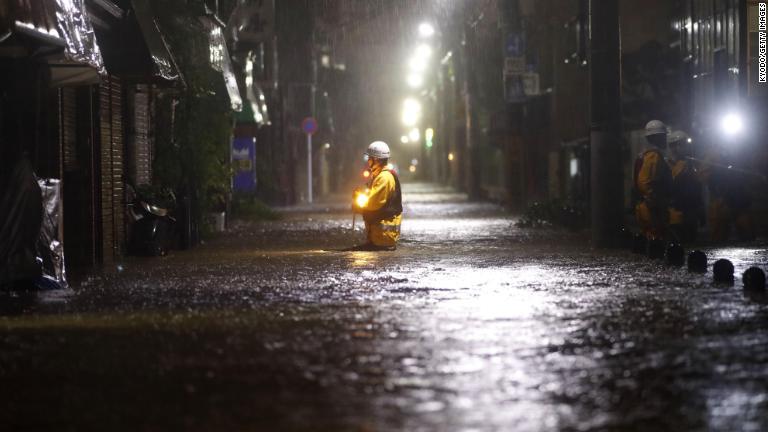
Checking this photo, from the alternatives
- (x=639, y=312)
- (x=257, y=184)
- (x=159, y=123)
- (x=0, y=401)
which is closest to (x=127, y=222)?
(x=159, y=123)

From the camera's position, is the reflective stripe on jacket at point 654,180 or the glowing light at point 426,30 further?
the glowing light at point 426,30

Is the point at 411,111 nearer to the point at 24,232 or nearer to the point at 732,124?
the point at 732,124

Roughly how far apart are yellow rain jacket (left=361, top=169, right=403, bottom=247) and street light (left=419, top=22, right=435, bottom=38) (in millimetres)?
83760

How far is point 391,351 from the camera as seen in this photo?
9.35 m

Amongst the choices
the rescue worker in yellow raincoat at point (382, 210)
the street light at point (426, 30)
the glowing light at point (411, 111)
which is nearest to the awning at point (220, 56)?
the rescue worker in yellow raincoat at point (382, 210)

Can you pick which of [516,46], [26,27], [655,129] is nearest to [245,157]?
[516,46]

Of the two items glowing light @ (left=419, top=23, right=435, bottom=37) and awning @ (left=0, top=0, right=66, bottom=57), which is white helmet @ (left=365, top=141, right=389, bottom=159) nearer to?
awning @ (left=0, top=0, right=66, bottom=57)

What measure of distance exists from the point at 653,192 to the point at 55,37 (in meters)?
9.70

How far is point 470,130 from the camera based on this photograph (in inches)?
2795

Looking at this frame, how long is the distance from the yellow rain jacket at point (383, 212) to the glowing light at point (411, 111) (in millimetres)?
122237

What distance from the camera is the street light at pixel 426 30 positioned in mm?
106000

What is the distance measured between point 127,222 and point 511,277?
8.13 m

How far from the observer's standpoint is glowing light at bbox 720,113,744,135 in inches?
1074

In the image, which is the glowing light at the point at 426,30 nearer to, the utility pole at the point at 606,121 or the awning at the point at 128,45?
the utility pole at the point at 606,121
